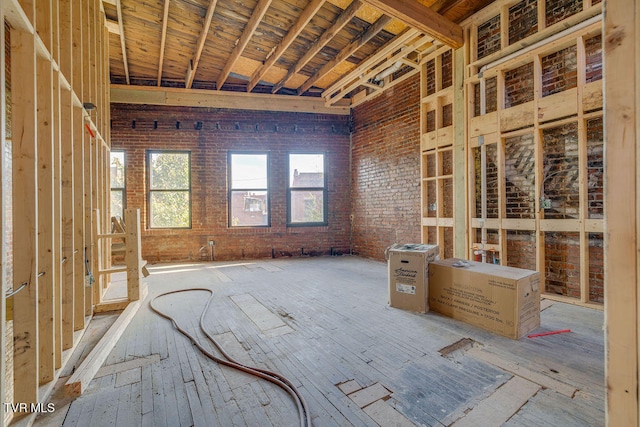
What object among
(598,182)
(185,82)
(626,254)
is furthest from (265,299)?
(185,82)

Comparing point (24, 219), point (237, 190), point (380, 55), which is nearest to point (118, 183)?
point (237, 190)

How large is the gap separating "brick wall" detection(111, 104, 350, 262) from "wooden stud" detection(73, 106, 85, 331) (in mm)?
3749

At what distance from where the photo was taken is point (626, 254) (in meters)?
0.90

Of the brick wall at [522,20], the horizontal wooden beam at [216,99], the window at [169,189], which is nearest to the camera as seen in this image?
the brick wall at [522,20]

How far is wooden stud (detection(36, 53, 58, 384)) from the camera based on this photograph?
1.84 meters

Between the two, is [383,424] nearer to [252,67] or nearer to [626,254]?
[626,254]

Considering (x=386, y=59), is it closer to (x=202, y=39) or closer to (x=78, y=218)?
(x=202, y=39)

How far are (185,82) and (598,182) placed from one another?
734cm

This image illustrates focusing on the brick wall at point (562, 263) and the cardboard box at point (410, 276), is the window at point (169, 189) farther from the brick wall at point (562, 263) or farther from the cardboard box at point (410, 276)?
the brick wall at point (562, 263)

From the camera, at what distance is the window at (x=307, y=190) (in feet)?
23.3

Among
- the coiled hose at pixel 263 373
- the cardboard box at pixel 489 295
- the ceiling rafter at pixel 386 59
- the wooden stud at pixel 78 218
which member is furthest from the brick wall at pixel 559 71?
the wooden stud at pixel 78 218

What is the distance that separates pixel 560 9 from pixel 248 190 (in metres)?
5.90

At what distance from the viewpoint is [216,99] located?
6.64 m

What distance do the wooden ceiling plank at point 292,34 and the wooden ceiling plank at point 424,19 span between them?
844 millimetres
